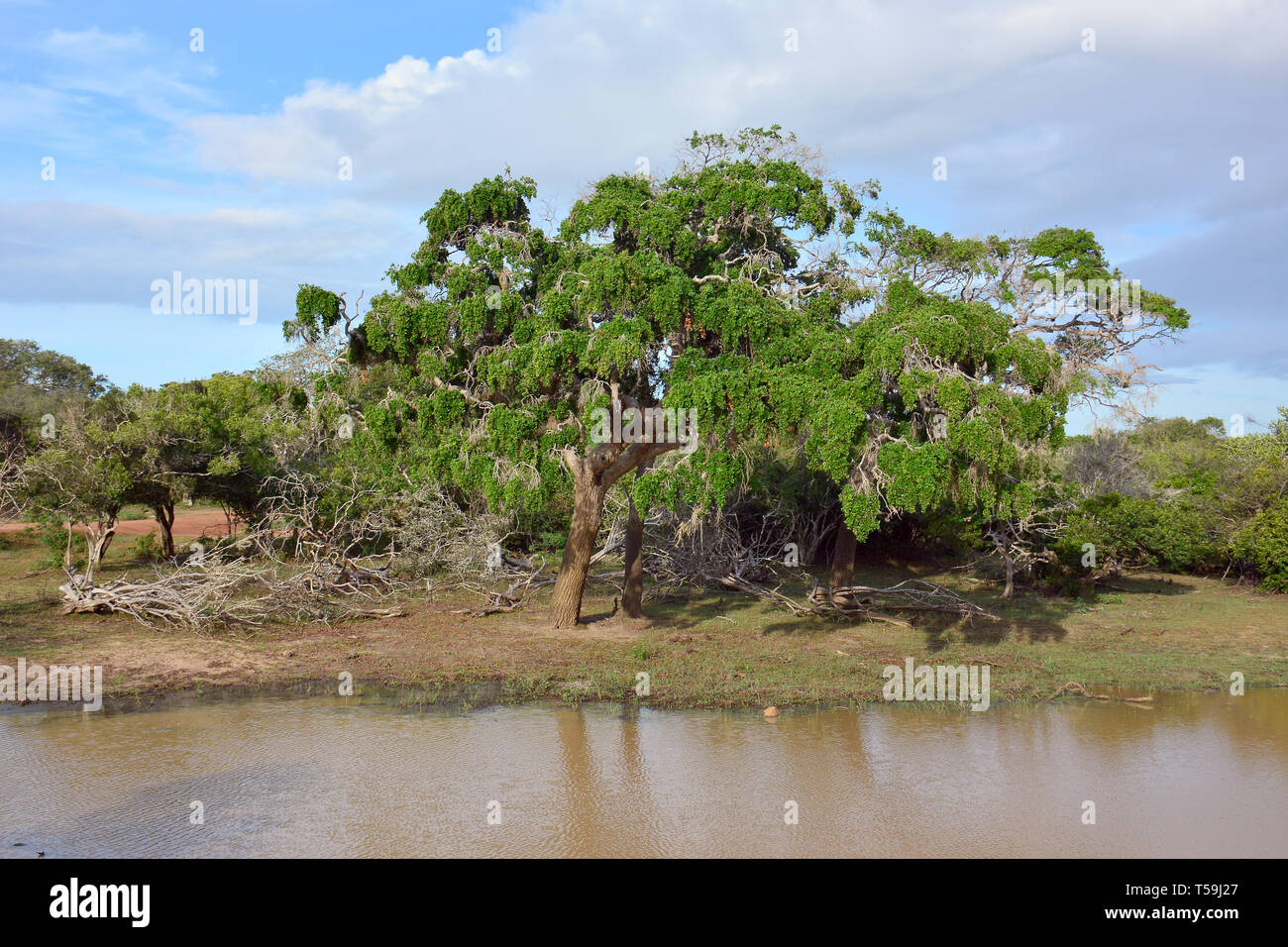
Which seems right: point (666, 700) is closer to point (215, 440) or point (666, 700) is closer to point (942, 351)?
point (942, 351)

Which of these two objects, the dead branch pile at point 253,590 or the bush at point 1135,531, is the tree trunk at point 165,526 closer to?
the dead branch pile at point 253,590

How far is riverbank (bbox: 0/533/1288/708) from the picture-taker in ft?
38.4

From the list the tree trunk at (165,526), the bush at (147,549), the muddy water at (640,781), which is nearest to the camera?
the muddy water at (640,781)

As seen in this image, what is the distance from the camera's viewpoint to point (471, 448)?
42.7ft

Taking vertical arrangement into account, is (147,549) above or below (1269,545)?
above

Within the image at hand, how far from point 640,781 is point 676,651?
16.3 ft

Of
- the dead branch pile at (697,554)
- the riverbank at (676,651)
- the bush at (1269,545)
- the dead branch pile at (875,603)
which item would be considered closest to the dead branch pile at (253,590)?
the riverbank at (676,651)

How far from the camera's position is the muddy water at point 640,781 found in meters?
7.27

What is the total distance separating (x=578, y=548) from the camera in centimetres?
1462

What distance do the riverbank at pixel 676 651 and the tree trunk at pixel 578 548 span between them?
14.8 inches

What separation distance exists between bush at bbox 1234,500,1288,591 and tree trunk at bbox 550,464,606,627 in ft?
40.3

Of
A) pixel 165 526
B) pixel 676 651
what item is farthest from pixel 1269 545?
pixel 165 526

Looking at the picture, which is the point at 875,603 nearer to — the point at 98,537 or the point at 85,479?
the point at 98,537

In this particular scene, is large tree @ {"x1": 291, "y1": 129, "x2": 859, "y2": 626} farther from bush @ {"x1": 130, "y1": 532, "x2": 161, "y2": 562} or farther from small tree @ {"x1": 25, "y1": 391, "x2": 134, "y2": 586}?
bush @ {"x1": 130, "y1": 532, "x2": 161, "y2": 562}
